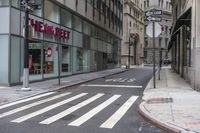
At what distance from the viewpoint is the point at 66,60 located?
30922mm

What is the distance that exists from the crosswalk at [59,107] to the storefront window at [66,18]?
517 inches

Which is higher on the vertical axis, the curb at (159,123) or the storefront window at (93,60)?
the storefront window at (93,60)

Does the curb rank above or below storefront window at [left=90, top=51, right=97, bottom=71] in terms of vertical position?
below

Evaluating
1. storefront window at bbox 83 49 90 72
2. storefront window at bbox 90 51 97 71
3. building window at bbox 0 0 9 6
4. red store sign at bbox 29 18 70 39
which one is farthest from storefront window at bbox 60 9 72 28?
storefront window at bbox 90 51 97 71

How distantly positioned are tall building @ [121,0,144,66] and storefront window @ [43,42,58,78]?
47.7m

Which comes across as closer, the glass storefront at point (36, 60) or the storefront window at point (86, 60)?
the glass storefront at point (36, 60)

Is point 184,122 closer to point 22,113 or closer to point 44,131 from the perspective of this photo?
point 44,131

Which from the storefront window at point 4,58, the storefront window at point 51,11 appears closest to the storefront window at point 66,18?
the storefront window at point 51,11

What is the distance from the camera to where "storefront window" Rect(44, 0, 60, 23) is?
85.3 ft

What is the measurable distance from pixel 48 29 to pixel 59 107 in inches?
526

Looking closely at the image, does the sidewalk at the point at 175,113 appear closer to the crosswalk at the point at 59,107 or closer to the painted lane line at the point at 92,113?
the crosswalk at the point at 59,107

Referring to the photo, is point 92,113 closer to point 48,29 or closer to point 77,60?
point 48,29

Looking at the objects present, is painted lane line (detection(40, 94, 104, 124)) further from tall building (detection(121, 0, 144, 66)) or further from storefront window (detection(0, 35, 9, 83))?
tall building (detection(121, 0, 144, 66))

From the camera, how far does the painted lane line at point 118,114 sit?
10.1m
